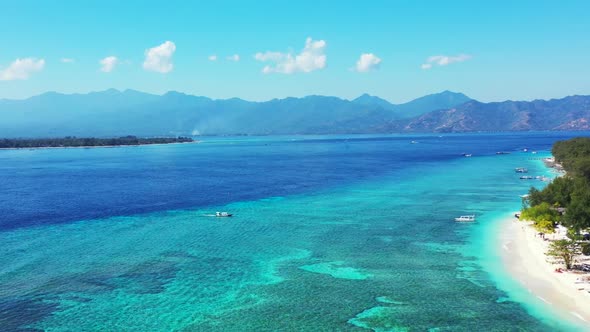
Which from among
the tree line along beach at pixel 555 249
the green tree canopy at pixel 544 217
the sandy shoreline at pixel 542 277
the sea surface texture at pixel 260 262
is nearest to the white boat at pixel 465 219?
the sea surface texture at pixel 260 262

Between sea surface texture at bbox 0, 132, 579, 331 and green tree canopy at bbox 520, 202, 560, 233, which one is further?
green tree canopy at bbox 520, 202, 560, 233

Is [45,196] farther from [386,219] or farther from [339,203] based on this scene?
[386,219]

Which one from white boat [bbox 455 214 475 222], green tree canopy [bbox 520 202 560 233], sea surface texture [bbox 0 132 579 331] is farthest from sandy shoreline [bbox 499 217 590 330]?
white boat [bbox 455 214 475 222]

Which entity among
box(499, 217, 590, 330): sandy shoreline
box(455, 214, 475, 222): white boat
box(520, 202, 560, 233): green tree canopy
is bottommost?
box(499, 217, 590, 330): sandy shoreline

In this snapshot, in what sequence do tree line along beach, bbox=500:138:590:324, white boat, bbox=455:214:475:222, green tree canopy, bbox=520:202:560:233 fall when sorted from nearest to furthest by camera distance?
→ tree line along beach, bbox=500:138:590:324, green tree canopy, bbox=520:202:560:233, white boat, bbox=455:214:475:222

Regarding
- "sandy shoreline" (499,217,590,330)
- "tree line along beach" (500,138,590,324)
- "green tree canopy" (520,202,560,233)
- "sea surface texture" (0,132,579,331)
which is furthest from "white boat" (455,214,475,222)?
"green tree canopy" (520,202,560,233)

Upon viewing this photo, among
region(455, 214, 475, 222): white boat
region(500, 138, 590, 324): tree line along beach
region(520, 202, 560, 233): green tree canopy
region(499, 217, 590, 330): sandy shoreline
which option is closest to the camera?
region(499, 217, 590, 330): sandy shoreline

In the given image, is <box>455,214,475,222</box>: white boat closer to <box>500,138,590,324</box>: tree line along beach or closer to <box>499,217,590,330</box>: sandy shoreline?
<box>500,138,590,324</box>: tree line along beach

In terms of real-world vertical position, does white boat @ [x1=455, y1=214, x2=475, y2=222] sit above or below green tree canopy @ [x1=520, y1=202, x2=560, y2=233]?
below
